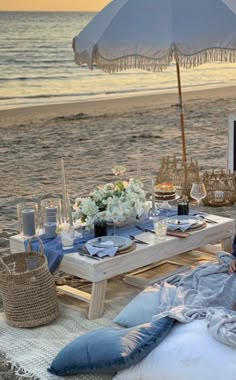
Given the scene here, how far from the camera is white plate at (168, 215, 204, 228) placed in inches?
180

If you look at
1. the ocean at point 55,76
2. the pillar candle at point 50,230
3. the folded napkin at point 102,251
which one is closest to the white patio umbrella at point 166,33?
the pillar candle at point 50,230

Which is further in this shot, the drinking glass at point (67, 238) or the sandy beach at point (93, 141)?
the sandy beach at point (93, 141)

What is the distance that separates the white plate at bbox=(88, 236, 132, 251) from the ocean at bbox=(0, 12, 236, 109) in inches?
577

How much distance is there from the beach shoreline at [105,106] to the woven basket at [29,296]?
426 inches

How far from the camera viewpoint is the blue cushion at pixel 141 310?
149 inches

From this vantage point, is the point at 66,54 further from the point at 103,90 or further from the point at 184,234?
the point at 184,234

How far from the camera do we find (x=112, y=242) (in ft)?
13.8

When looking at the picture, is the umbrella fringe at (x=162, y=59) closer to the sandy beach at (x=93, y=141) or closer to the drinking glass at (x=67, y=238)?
the sandy beach at (x=93, y=141)

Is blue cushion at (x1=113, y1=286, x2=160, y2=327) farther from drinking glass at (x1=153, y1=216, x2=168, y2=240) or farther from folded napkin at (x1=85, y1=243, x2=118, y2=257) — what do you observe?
drinking glass at (x1=153, y1=216, x2=168, y2=240)

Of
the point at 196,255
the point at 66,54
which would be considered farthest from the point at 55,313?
the point at 66,54

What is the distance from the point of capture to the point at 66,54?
26.9 metres

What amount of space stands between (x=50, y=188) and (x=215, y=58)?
3303 mm

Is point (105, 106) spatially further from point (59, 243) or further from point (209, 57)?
point (59, 243)

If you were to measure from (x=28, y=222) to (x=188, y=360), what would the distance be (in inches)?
68.9
